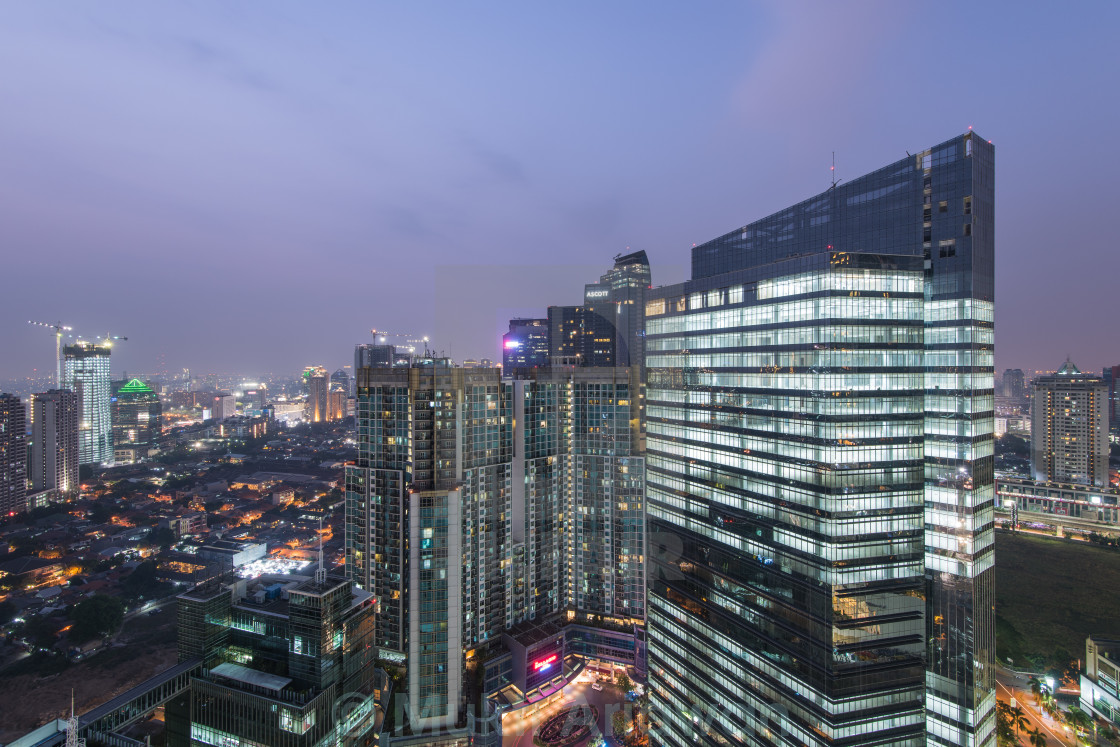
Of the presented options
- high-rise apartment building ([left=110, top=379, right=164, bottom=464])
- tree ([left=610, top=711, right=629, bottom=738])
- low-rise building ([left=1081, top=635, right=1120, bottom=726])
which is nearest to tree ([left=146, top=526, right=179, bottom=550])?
tree ([left=610, top=711, right=629, bottom=738])

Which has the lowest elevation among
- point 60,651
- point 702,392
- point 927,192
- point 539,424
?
point 60,651

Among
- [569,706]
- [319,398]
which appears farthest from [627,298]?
[319,398]

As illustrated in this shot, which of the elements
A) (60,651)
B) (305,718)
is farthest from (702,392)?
(60,651)

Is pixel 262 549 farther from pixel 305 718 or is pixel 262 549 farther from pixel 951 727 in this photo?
pixel 951 727

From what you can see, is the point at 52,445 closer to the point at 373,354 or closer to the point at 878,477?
the point at 373,354

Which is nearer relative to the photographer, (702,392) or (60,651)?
(702,392)

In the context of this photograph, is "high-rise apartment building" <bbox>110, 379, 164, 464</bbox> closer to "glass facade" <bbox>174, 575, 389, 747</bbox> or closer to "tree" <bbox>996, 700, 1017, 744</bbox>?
"glass facade" <bbox>174, 575, 389, 747</bbox>

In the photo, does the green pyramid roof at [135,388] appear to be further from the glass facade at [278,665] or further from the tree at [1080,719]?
the tree at [1080,719]
